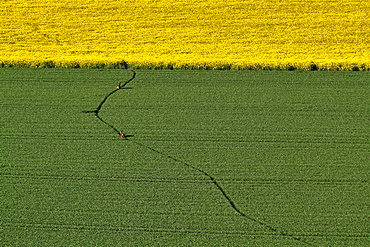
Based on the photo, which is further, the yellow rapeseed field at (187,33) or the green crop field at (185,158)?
the yellow rapeseed field at (187,33)

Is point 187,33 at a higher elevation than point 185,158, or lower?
higher

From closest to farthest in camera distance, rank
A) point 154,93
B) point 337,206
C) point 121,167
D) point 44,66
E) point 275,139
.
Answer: point 337,206
point 121,167
point 275,139
point 154,93
point 44,66

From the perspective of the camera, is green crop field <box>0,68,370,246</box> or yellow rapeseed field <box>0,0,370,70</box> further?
yellow rapeseed field <box>0,0,370,70</box>

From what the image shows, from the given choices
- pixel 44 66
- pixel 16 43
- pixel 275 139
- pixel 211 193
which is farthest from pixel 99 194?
pixel 16 43

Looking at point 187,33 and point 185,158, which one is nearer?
point 185,158

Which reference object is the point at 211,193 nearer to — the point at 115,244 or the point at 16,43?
the point at 115,244
